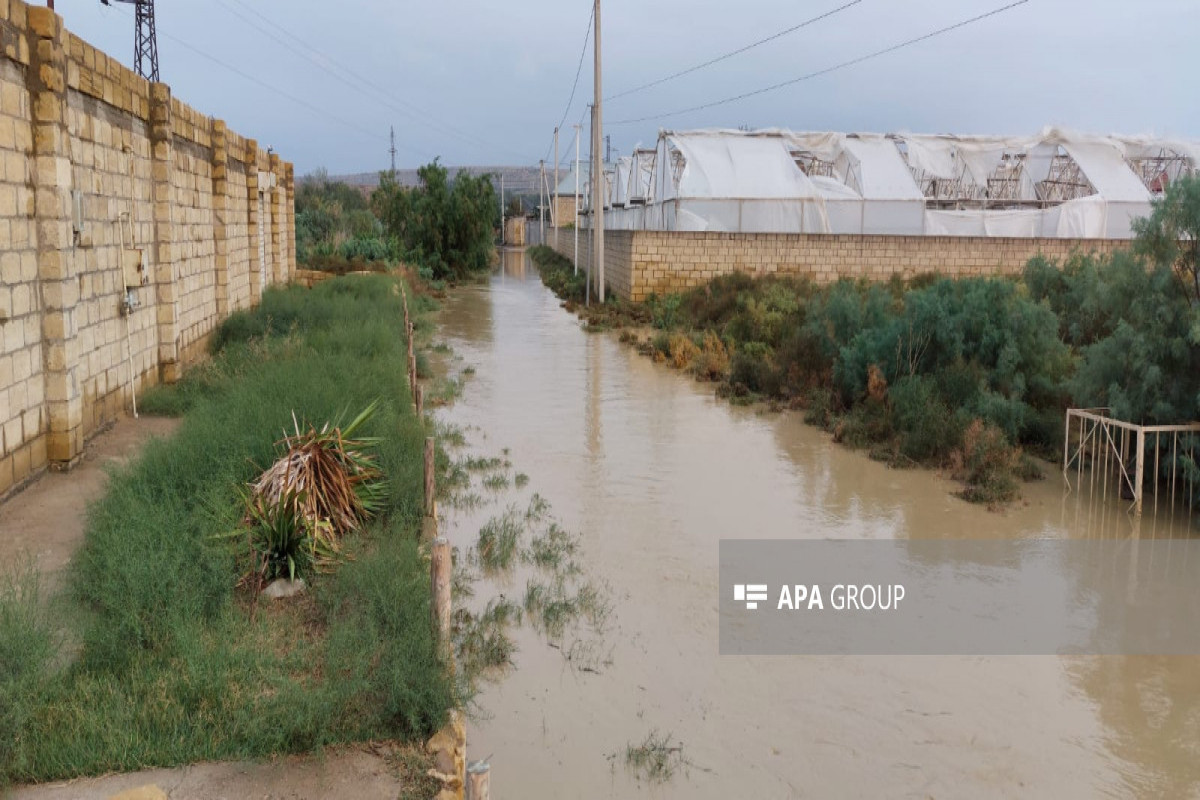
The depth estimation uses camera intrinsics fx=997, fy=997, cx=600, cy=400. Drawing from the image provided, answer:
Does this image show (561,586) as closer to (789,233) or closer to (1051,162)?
(789,233)

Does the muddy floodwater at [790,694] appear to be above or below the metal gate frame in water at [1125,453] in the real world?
below

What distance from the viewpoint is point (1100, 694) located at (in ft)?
19.6

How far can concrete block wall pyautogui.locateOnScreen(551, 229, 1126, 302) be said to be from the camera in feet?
81.7

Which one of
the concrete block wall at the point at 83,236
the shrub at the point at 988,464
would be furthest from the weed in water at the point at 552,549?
the shrub at the point at 988,464

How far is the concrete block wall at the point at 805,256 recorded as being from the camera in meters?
24.9

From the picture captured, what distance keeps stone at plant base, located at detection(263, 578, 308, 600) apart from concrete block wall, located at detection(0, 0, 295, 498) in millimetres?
2632

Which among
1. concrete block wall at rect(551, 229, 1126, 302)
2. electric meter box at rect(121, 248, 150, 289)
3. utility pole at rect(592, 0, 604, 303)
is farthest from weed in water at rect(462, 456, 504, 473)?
utility pole at rect(592, 0, 604, 303)

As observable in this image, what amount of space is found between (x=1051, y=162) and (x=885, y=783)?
29753 mm

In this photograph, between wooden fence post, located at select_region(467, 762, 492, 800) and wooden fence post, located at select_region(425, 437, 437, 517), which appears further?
wooden fence post, located at select_region(425, 437, 437, 517)

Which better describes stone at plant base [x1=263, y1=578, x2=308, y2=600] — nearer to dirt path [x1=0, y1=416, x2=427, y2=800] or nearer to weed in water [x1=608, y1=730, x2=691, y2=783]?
dirt path [x1=0, y1=416, x2=427, y2=800]

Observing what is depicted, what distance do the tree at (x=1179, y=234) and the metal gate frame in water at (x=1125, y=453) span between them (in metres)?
1.34

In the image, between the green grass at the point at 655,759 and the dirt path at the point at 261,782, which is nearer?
the dirt path at the point at 261,782

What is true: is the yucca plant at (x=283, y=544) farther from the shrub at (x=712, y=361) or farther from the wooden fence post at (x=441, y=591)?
the shrub at (x=712, y=361)

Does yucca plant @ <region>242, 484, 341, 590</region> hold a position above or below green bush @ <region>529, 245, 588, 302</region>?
below
